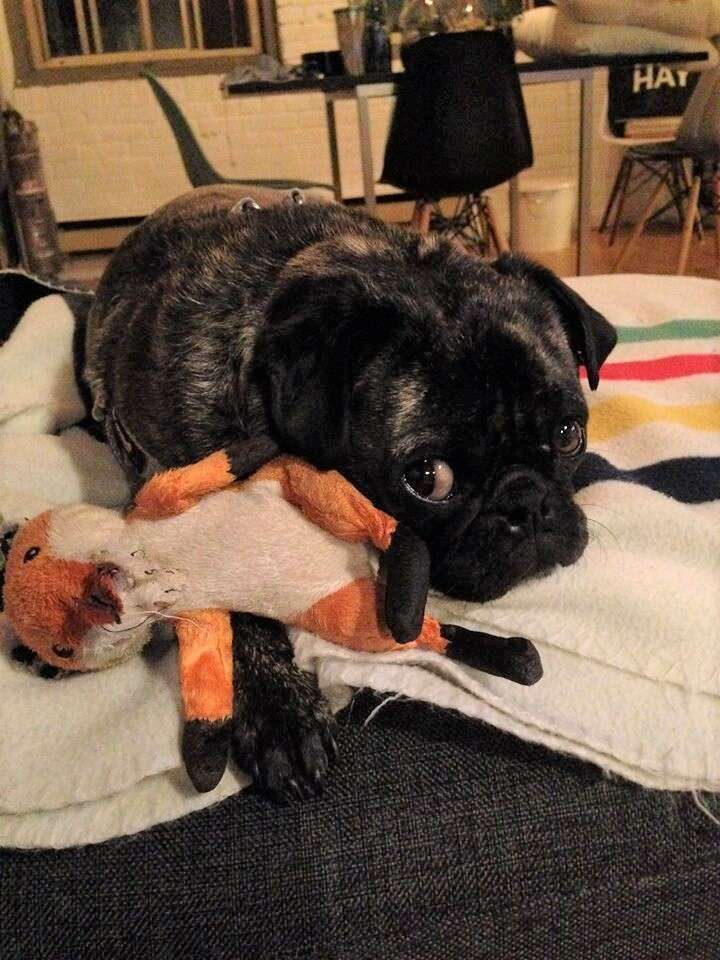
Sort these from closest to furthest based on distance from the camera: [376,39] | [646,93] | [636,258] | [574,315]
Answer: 1. [574,315]
2. [376,39]
3. [636,258]
4. [646,93]

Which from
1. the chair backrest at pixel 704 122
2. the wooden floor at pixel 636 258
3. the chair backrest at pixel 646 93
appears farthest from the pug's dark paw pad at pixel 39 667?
the chair backrest at pixel 646 93

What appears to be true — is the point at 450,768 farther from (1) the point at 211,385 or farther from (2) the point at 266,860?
(1) the point at 211,385

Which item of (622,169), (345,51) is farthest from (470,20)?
(622,169)

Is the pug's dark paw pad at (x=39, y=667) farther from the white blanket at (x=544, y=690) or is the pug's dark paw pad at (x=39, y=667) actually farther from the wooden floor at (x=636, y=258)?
the wooden floor at (x=636, y=258)

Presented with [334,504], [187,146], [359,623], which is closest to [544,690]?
[359,623]

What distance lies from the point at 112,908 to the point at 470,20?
13.8ft

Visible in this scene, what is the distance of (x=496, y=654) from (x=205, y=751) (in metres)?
0.35

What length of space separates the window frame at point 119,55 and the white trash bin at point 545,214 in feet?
8.10

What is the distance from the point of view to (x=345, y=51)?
416cm

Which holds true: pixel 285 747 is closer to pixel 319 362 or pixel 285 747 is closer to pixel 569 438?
pixel 319 362

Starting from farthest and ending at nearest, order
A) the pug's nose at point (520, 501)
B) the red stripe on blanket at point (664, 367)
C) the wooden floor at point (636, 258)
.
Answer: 1. the wooden floor at point (636, 258)
2. the red stripe on blanket at point (664, 367)
3. the pug's nose at point (520, 501)

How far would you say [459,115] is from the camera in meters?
3.54

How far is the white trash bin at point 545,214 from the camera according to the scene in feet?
19.2

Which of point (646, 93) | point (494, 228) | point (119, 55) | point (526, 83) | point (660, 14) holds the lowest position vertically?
point (494, 228)
